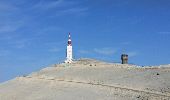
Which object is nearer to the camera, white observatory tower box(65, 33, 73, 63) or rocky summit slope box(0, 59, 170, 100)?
rocky summit slope box(0, 59, 170, 100)

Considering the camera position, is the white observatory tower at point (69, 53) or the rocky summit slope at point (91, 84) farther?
the white observatory tower at point (69, 53)

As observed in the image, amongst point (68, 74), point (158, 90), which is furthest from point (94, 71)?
point (158, 90)

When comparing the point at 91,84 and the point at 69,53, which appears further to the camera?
the point at 69,53

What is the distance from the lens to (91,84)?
32.0m

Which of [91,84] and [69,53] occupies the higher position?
[69,53]

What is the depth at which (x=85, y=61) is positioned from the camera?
45.1 meters

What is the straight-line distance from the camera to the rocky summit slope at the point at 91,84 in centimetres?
2742

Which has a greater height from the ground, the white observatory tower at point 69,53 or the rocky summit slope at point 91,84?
the white observatory tower at point 69,53

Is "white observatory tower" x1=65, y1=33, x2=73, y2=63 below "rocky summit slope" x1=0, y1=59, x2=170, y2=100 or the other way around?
the other way around

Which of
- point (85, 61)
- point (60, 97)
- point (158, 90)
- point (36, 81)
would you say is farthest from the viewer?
point (85, 61)

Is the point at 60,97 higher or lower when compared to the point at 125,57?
lower

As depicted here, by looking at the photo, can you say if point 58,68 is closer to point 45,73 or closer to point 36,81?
point 45,73

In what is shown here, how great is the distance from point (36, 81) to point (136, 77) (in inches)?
401

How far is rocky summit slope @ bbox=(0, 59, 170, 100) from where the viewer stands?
2742 cm
